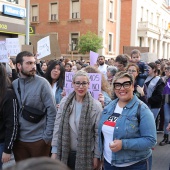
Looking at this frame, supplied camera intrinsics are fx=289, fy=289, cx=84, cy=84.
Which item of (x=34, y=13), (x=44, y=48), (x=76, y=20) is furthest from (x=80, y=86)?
(x=34, y=13)

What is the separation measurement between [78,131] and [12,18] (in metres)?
15.7

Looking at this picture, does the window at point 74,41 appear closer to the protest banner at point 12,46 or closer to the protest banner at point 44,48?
the protest banner at point 44,48

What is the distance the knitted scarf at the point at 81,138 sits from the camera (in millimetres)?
3125

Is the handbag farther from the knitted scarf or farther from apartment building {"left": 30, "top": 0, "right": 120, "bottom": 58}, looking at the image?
apartment building {"left": 30, "top": 0, "right": 120, "bottom": 58}

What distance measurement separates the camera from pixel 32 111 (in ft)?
11.1

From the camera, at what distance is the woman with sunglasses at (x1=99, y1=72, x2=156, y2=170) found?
266 centimetres

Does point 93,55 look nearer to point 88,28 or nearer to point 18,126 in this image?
point 18,126

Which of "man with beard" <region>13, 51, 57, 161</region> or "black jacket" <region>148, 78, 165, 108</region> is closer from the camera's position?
"man with beard" <region>13, 51, 57, 161</region>

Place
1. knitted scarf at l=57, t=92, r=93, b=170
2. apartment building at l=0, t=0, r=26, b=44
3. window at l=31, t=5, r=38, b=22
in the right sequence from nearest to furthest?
knitted scarf at l=57, t=92, r=93, b=170 < apartment building at l=0, t=0, r=26, b=44 < window at l=31, t=5, r=38, b=22

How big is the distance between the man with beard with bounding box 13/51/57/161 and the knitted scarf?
286 mm

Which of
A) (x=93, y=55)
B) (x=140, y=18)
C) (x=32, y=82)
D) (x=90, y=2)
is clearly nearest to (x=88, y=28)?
(x=90, y=2)

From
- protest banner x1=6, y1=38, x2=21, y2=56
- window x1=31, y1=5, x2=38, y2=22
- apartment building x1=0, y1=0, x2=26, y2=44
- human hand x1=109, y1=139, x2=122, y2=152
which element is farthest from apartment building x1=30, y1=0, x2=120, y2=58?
human hand x1=109, y1=139, x2=122, y2=152

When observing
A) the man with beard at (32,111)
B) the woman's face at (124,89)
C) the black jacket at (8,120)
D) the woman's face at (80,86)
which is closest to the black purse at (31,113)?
the man with beard at (32,111)

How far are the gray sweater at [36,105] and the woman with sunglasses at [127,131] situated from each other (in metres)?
0.81
